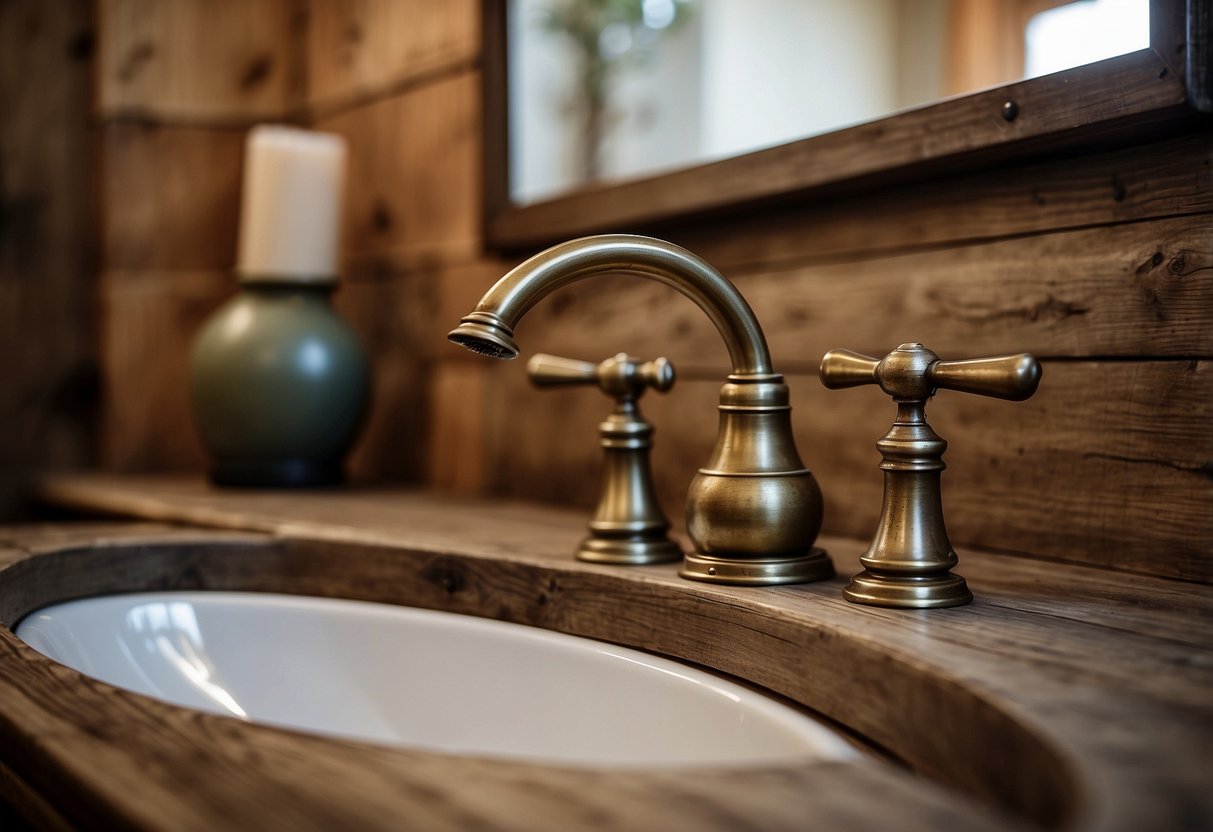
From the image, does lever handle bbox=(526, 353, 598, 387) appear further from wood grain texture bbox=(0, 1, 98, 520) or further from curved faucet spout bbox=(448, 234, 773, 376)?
wood grain texture bbox=(0, 1, 98, 520)

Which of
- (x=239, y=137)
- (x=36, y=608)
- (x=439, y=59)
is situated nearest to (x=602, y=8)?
(x=439, y=59)

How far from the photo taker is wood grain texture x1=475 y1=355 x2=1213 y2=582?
0.70 meters

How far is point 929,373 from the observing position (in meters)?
0.61

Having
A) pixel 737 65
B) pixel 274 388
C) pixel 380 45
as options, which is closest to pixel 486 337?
pixel 737 65

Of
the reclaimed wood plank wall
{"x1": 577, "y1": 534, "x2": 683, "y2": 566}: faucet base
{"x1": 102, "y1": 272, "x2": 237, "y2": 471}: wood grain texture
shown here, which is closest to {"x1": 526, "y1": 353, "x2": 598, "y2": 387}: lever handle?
{"x1": 577, "y1": 534, "x2": 683, "y2": 566}: faucet base

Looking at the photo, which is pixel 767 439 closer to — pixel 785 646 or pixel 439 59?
pixel 785 646

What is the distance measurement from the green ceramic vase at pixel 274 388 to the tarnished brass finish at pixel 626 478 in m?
0.56

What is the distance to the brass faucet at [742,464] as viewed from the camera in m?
0.69

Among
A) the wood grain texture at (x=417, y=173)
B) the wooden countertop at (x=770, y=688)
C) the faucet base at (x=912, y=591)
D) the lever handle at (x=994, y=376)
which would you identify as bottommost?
the wooden countertop at (x=770, y=688)

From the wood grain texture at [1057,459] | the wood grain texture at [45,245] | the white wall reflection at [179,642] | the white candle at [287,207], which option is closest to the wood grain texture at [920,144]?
the wood grain texture at [1057,459]

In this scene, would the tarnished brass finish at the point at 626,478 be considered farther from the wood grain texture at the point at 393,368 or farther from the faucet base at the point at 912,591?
the wood grain texture at the point at 393,368

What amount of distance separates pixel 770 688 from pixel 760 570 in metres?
0.09

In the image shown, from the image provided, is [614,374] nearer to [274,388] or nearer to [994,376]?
[994,376]

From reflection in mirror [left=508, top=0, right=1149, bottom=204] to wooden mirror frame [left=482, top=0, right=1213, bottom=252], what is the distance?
0.03m
